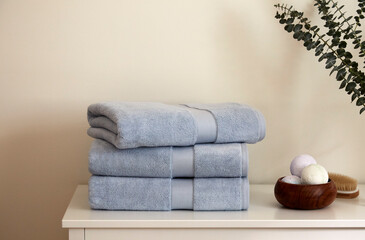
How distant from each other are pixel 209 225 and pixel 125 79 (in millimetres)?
559

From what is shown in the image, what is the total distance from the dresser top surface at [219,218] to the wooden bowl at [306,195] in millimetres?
19

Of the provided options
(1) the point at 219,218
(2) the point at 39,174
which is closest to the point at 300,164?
(1) the point at 219,218

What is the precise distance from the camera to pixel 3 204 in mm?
1537

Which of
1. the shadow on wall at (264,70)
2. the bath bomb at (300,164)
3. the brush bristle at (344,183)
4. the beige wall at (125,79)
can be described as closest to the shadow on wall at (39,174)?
the beige wall at (125,79)

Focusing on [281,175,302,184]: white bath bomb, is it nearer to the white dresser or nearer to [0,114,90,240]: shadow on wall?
the white dresser

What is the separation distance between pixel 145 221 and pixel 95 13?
25.7 inches

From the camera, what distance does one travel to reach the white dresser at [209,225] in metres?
1.14

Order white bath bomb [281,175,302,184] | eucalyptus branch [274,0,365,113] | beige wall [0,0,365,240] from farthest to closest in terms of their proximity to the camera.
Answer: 1. beige wall [0,0,365,240]
2. eucalyptus branch [274,0,365,113]
3. white bath bomb [281,175,302,184]

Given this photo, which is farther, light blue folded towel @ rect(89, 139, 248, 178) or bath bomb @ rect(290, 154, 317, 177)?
bath bomb @ rect(290, 154, 317, 177)

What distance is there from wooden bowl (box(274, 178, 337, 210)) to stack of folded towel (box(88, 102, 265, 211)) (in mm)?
91

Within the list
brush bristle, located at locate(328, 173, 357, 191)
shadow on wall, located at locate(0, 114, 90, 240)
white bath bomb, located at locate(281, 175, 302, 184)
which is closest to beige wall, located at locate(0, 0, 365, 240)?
shadow on wall, located at locate(0, 114, 90, 240)

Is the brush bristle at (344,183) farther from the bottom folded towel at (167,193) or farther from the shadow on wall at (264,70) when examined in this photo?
the bottom folded towel at (167,193)

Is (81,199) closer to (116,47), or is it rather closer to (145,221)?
(145,221)

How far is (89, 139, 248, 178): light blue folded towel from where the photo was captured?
46.9 inches
